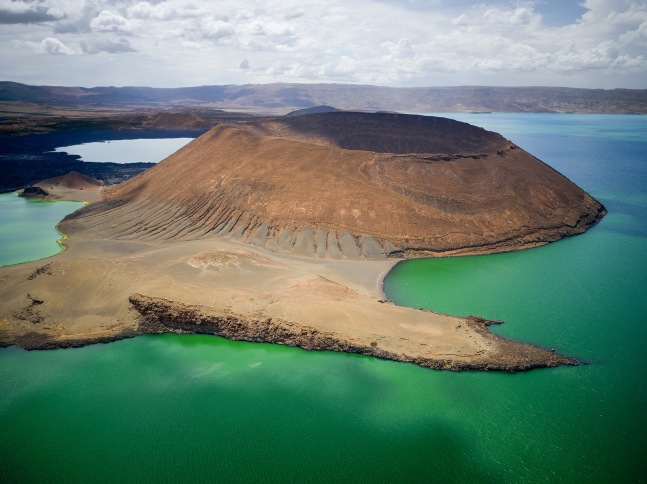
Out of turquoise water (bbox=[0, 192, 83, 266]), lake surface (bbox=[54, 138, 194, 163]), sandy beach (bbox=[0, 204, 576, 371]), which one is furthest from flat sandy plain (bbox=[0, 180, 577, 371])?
lake surface (bbox=[54, 138, 194, 163])

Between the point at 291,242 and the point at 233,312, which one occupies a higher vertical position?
the point at 291,242

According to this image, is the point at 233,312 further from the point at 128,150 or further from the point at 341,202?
the point at 128,150

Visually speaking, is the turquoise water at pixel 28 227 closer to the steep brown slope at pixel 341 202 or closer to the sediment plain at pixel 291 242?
the sediment plain at pixel 291 242

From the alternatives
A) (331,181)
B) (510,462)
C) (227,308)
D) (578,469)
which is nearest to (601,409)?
(578,469)

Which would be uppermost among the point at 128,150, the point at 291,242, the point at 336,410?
the point at 128,150

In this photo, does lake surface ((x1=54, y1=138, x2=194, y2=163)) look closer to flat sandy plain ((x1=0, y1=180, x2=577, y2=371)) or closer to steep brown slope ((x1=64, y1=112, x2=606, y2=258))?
steep brown slope ((x1=64, y1=112, x2=606, y2=258))

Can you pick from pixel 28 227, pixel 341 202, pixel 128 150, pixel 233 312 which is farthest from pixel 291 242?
pixel 128 150
